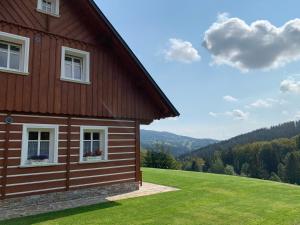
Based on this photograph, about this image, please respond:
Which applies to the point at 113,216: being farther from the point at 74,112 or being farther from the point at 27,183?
the point at 74,112

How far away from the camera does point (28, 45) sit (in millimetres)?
10469

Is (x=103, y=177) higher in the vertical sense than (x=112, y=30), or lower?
lower

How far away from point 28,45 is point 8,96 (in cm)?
196

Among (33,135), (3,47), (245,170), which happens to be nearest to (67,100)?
(33,135)

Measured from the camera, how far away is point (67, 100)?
36.7 ft

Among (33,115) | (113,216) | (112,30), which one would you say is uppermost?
(112,30)

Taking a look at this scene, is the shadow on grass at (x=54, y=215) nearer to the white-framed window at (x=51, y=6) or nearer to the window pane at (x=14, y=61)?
the window pane at (x=14, y=61)

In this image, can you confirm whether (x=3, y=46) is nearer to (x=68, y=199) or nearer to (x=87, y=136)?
(x=87, y=136)

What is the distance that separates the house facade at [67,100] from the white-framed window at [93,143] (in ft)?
0.13

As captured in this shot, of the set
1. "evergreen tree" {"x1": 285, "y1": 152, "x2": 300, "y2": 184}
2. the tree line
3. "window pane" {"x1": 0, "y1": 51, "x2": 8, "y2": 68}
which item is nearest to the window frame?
"window pane" {"x1": 0, "y1": 51, "x2": 8, "y2": 68}

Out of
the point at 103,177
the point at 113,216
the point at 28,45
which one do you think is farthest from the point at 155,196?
the point at 28,45

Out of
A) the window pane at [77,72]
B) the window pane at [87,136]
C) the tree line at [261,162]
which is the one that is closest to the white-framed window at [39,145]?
the window pane at [87,136]

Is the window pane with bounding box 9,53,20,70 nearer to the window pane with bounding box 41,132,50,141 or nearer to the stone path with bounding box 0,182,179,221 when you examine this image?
the window pane with bounding box 41,132,50,141

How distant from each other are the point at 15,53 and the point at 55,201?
17.5 ft
